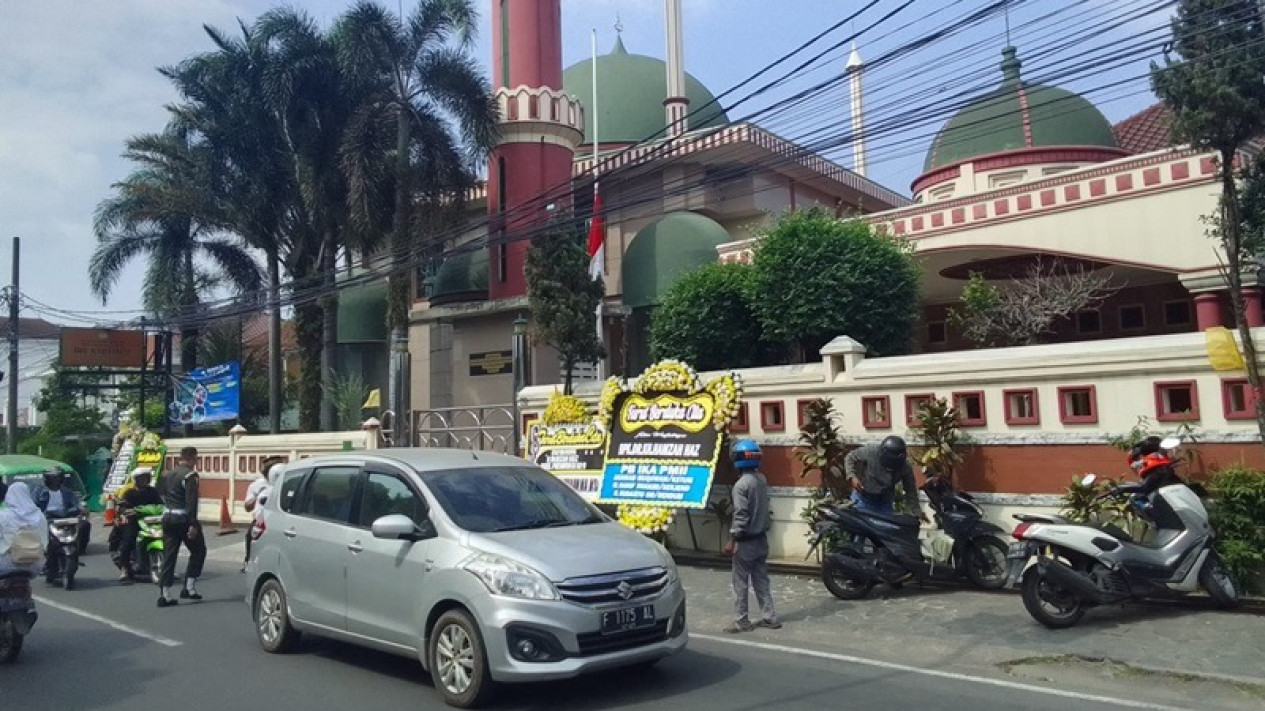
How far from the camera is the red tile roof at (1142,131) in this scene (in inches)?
1073

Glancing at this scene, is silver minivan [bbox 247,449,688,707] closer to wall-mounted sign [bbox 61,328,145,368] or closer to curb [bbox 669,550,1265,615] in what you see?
curb [bbox 669,550,1265,615]

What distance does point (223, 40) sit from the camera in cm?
2700

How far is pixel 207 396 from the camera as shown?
2816 cm

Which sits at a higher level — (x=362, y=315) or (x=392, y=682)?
(x=362, y=315)

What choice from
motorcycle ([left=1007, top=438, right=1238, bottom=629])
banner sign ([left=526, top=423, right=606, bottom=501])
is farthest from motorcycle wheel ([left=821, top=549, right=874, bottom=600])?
banner sign ([left=526, top=423, right=606, bottom=501])

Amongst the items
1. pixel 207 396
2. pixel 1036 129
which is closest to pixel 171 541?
pixel 207 396

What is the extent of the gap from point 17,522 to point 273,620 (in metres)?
2.40

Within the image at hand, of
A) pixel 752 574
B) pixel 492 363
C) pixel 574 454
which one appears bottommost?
pixel 752 574

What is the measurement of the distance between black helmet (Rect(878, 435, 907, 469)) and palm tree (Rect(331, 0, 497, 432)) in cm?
1515

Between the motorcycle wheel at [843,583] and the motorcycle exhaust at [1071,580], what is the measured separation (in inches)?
81.5

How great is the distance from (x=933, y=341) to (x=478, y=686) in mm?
20496

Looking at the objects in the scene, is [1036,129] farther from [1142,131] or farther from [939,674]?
[939,674]

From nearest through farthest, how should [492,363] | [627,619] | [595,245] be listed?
1. [627,619]
2. [595,245]
3. [492,363]

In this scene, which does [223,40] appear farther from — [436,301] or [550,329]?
[550,329]
